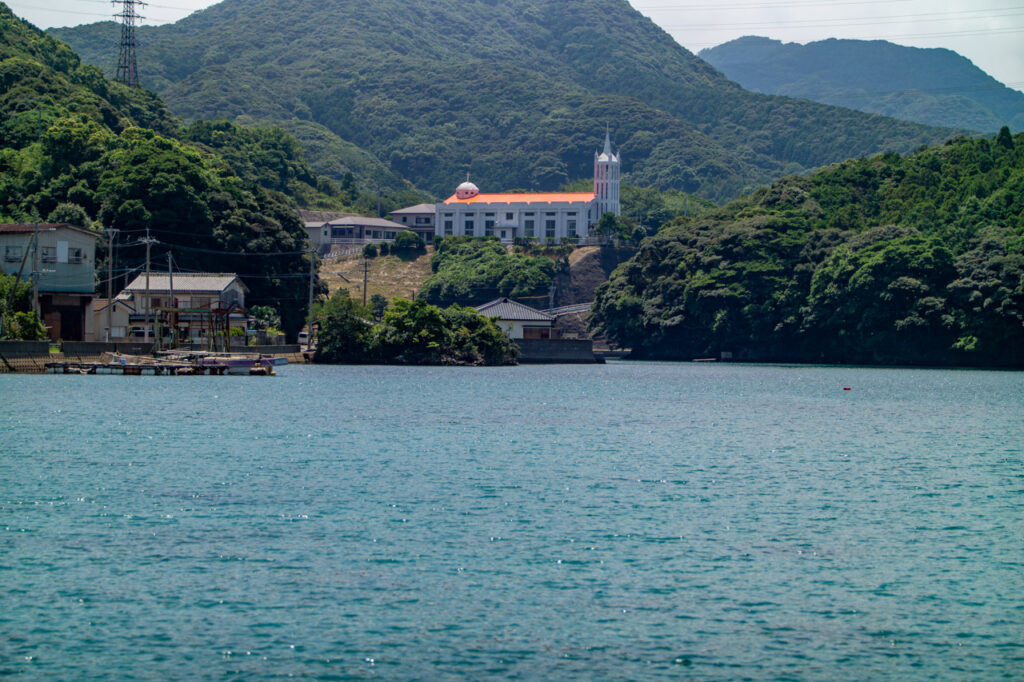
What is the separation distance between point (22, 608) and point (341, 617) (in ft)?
16.2

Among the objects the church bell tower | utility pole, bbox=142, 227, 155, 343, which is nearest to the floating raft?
utility pole, bbox=142, 227, 155, 343

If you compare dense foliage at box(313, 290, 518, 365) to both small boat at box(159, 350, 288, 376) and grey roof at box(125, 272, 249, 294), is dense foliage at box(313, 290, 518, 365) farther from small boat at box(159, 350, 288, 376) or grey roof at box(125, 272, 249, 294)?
small boat at box(159, 350, 288, 376)

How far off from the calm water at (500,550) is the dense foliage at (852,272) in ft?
186

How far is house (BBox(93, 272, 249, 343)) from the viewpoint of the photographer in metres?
89.6

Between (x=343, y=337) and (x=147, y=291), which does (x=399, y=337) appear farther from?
(x=147, y=291)

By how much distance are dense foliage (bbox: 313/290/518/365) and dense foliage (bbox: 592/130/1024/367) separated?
3227 cm

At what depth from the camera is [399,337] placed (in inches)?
3661

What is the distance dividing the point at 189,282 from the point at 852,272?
57.4 meters

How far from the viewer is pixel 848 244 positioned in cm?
11119

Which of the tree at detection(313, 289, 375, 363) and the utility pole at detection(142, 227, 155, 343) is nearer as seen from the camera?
the utility pole at detection(142, 227, 155, 343)

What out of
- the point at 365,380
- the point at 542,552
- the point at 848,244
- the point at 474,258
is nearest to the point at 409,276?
the point at 474,258

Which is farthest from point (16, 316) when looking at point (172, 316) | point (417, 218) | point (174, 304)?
point (417, 218)

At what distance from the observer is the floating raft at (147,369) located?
72.1 metres

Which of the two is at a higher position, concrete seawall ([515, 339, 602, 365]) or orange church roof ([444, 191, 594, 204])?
orange church roof ([444, 191, 594, 204])
